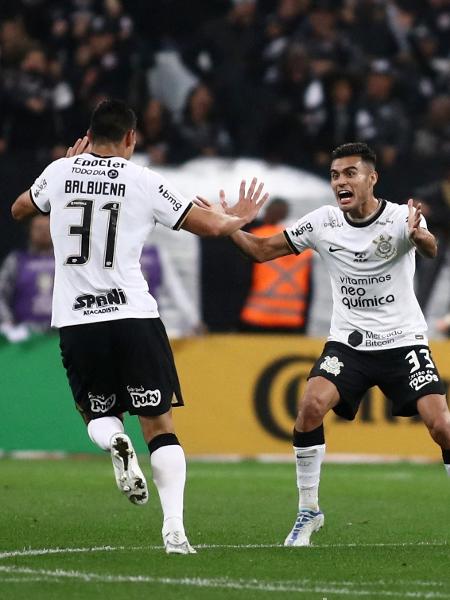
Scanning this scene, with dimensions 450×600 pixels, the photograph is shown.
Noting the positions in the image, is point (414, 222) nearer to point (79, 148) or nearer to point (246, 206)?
point (246, 206)

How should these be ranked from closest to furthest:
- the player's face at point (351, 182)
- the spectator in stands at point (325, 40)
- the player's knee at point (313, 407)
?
the player's knee at point (313, 407) → the player's face at point (351, 182) → the spectator in stands at point (325, 40)

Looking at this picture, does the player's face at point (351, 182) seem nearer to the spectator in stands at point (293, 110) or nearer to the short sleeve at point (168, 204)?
the short sleeve at point (168, 204)

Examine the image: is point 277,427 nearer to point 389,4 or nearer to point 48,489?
point 48,489

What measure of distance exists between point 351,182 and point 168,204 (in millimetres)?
1416

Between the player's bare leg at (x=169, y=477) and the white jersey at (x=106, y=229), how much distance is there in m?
0.59

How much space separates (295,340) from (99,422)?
6.98m

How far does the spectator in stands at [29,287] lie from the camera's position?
45.0 feet

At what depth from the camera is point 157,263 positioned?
46.5 ft

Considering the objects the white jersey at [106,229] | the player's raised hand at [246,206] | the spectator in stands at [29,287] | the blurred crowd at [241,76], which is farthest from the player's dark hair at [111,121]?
the blurred crowd at [241,76]

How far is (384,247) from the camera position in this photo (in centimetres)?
807

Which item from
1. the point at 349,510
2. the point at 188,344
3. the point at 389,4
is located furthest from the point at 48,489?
the point at 389,4

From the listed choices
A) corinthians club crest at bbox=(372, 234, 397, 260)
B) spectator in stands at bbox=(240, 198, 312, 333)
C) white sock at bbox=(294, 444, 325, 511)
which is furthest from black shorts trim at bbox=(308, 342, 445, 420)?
spectator in stands at bbox=(240, 198, 312, 333)

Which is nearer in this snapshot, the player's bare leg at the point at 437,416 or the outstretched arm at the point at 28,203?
the outstretched arm at the point at 28,203

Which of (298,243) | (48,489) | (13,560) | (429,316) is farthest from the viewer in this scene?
(429,316)
